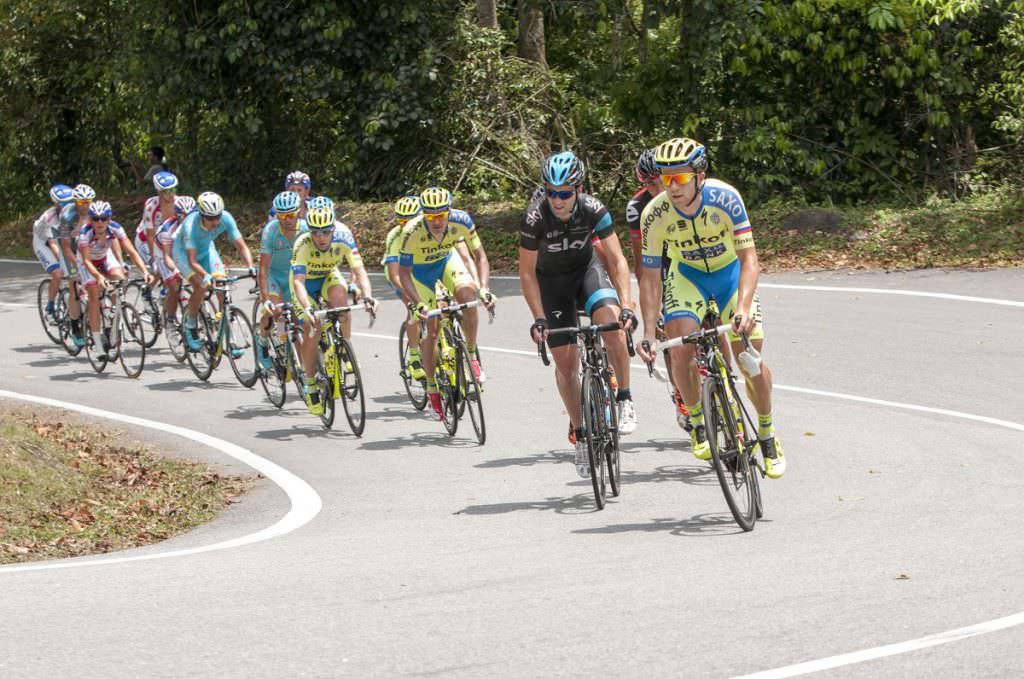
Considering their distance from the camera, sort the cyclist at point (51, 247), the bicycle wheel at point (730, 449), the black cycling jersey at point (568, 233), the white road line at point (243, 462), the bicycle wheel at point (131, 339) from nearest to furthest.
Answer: the bicycle wheel at point (730, 449), the white road line at point (243, 462), the black cycling jersey at point (568, 233), the bicycle wheel at point (131, 339), the cyclist at point (51, 247)

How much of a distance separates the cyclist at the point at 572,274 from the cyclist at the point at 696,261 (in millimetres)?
626

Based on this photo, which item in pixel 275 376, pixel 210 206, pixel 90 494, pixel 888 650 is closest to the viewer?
pixel 888 650

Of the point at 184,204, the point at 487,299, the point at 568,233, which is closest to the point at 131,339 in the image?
the point at 184,204

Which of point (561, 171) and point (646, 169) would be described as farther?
point (646, 169)

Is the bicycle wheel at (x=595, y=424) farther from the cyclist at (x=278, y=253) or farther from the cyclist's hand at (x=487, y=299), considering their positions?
the cyclist at (x=278, y=253)

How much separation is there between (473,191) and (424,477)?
1665 cm

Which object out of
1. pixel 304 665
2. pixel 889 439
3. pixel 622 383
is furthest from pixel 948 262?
pixel 304 665

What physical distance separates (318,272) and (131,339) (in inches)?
181

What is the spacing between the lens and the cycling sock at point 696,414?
9562 millimetres

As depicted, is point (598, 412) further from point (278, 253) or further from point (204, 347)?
point (204, 347)

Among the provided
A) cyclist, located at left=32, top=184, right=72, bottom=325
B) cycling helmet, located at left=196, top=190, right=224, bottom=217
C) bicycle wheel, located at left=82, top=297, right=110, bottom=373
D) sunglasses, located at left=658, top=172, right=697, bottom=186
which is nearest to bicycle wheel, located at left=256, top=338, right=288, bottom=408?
cycling helmet, located at left=196, top=190, right=224, bottom=217

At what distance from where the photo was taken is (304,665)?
6090mm

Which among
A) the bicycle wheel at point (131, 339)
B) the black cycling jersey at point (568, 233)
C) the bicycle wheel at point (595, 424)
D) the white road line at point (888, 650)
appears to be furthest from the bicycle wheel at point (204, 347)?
the white road line at point (888, 650)

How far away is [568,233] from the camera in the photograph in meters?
10.5
